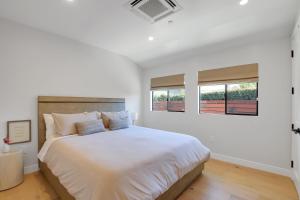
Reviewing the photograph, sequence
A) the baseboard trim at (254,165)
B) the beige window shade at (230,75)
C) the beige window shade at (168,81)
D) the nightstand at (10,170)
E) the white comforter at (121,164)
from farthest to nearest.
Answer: the beige window shade at (168,81) < the beige window shade at (230,75) < the baseboard trim at (254,165) < the nightstand at (10,170) < the white comforter at (121,164)

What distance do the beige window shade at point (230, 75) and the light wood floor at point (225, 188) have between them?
169 centimetres

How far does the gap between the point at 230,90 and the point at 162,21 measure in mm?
1977

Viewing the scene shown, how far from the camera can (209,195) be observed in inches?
79.6

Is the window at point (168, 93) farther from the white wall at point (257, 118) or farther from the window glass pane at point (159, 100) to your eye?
the white wall at point (257, 118)

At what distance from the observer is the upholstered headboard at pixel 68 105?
9.04 feet

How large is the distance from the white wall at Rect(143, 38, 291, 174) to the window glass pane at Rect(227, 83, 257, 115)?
145 millimetres

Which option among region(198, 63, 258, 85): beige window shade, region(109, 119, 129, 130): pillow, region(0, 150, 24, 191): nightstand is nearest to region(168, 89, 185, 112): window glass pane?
region(198, 63, 258, 85): beige window shade

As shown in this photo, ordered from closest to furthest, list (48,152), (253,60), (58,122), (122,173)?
(122,173) → (48,152) → (58,122) → (253,60)

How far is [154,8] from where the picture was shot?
212 centimetres

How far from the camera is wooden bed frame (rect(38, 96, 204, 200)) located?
186cm

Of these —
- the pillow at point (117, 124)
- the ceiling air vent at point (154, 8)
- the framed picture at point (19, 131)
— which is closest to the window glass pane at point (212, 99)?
the pillow at point (117, 124)

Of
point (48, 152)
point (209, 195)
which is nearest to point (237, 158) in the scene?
point (209, 195)

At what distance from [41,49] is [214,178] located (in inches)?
146

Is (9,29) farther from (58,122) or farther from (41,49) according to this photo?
(58,122)
